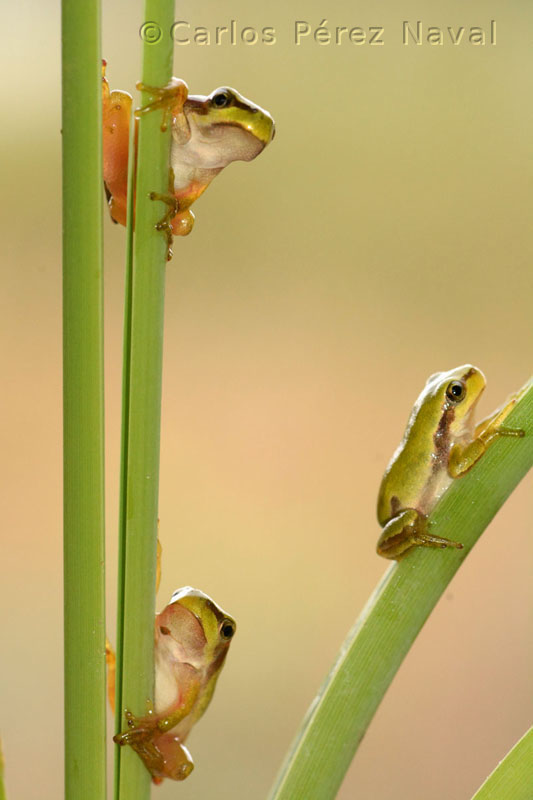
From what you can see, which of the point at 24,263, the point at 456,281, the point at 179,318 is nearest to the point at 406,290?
the point at 456,281

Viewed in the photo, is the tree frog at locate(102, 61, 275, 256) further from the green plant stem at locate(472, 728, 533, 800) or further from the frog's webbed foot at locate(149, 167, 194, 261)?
the green plant stem at locate(472, 728, 533, 800)

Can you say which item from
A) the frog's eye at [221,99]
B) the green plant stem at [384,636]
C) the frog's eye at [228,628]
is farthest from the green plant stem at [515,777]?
the frog's eye at [221,99]

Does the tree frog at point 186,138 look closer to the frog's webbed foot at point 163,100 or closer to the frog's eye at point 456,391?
the frog's webbed foot at point 163,100

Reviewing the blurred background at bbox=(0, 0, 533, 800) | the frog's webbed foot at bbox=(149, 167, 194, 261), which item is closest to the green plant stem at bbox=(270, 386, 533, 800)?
the frog's webbed foot at bbox=(149, 167, 194, 261)

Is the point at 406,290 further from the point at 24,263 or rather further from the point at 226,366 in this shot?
the point at 24,263

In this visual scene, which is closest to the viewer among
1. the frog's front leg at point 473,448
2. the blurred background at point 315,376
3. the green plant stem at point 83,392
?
the green plant stem at point 83,392

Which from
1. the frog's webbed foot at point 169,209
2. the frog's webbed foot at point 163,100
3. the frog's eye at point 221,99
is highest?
the frog's eye at point 221,99

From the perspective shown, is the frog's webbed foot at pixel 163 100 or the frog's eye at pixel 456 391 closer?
the frog's webbed foot at pixel 163 100

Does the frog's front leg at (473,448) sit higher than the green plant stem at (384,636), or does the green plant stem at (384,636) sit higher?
the frog's front leg at (473,448)
